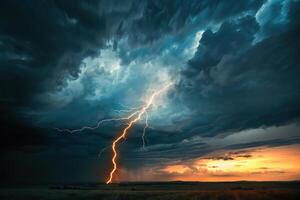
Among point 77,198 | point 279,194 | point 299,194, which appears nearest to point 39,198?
point 77,198

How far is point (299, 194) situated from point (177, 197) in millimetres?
19627

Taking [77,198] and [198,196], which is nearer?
[198,196]

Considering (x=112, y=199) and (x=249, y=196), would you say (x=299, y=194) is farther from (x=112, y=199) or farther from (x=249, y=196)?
(x=112, y=199)

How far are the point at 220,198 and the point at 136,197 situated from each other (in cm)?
1426

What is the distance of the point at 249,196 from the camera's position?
156 feet

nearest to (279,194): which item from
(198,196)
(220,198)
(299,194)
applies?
(299,194)

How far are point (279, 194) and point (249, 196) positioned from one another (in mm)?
4689

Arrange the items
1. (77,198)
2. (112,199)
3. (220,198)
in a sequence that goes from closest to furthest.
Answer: (220,198) < (112,199) < (77,198)

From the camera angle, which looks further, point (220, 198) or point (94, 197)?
point (94, 197)

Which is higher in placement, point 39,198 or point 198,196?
point 39,198

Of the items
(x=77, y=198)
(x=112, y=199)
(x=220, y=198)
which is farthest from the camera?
(x=77, y=198)

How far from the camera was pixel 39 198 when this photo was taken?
55.3 meters

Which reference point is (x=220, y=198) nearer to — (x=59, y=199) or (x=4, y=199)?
(x=59, y=199)

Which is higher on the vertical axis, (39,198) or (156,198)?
(39,198)
